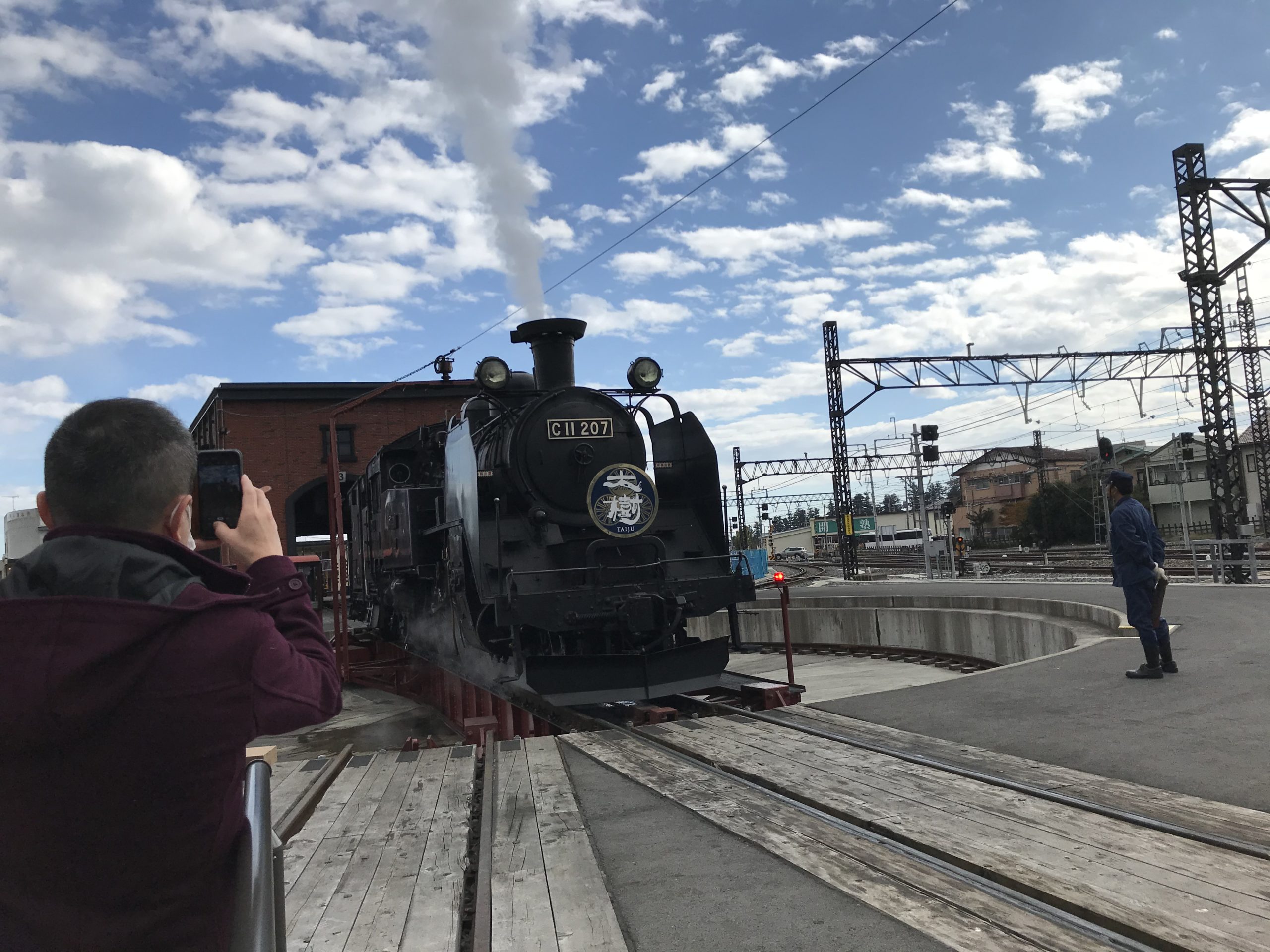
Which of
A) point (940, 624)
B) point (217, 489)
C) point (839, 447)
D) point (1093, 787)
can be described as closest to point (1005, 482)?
point (839, 447)

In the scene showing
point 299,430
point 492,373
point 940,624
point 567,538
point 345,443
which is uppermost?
point 299,430

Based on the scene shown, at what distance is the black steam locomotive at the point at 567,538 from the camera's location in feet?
25.0

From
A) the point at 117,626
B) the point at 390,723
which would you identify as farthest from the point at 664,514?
the point at 117,626

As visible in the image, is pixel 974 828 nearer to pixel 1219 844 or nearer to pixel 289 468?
pixel 1219 844

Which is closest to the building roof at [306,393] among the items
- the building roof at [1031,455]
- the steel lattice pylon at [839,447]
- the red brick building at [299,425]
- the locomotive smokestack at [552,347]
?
the red brick building at [299,425]

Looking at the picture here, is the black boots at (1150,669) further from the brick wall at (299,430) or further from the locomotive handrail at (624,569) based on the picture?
the brick wall at (299,430)

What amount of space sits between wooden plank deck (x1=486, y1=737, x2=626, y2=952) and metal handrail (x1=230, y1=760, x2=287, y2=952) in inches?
65.1

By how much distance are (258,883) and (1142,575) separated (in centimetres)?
724

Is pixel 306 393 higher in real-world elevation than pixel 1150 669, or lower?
higher

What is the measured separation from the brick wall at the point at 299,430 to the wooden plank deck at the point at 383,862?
24.5 meters

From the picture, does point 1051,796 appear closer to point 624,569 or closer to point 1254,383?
point 624,569

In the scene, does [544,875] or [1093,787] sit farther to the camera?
[1093,787]

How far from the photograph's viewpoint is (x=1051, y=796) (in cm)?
418

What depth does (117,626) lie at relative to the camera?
133 cm
